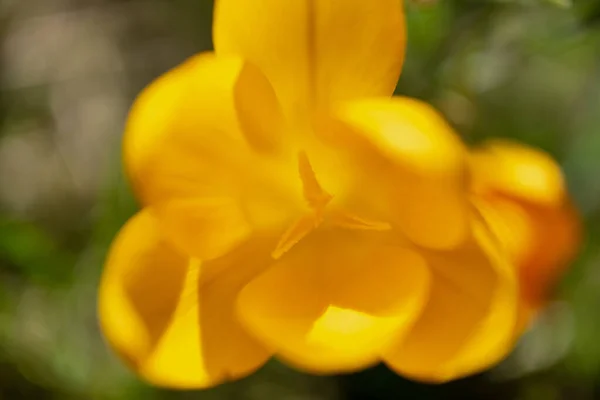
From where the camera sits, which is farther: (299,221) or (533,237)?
(533,237)

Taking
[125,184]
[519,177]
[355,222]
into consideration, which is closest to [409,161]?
[355,222]

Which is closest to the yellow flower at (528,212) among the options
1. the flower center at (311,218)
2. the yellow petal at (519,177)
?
the yellow petal at (519,177)

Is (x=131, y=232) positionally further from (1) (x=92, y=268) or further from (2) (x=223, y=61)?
(1) (x=92, y=268)

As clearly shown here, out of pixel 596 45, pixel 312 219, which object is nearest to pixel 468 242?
pixel 312 219

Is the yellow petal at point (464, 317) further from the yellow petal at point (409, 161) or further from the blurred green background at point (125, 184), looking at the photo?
the blurred green background at point (125, 184)

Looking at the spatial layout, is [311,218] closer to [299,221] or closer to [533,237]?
[299,221]
